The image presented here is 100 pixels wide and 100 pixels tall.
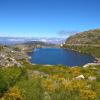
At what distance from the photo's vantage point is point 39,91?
30.4m

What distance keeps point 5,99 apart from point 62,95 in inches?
258

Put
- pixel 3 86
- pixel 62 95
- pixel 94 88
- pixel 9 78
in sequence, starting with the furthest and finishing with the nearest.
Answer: pixel 9 78
pixel 3 86
pixel 94 88
pixel 62 95

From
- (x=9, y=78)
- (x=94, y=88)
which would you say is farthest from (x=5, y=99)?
(x=9, y=78)

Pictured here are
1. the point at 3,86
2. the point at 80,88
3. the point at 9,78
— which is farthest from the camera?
the point at 9,78

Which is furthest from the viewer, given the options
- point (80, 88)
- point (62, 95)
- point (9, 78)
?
point (9, 78)

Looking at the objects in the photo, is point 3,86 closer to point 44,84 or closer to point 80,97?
point 44,84

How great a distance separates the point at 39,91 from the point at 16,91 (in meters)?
2.82

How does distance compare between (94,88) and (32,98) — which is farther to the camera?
(94,88)

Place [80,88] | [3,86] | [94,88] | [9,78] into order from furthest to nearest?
[9,78] → [3,86] → [94,88] → [80,88]

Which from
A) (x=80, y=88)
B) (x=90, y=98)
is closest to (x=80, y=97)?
(x=90, y=98)

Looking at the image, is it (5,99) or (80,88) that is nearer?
(5,99)

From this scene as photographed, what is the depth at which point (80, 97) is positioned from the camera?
2897cm

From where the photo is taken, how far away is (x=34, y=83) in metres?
33.7

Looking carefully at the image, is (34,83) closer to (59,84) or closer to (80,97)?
(59,84)
